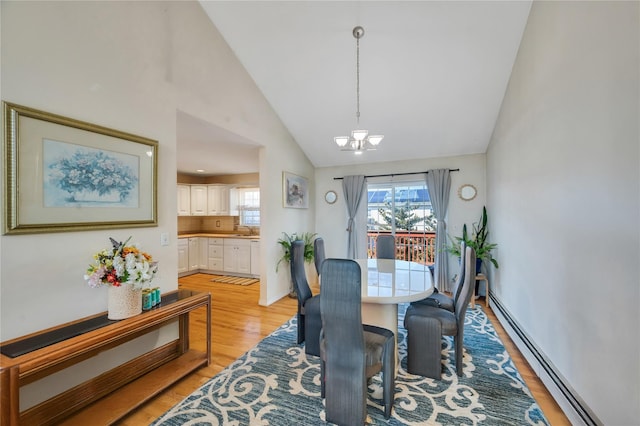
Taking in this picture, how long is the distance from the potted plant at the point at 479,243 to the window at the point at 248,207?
A: 431cm

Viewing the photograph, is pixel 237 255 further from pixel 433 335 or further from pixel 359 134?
pixel 433 335

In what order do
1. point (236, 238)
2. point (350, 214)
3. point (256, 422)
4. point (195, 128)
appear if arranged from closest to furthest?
point (256, 422) < point (195, 128) < point (350, 214) < point (236, 238)

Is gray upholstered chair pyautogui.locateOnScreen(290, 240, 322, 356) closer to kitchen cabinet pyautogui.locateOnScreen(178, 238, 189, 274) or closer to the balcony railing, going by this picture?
the balcony railing

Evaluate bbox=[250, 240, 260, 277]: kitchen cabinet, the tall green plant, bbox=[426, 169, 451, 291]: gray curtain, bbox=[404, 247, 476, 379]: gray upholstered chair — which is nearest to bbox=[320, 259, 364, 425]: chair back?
bbox=[404, 247, 476, 379]: gray upholstered chair

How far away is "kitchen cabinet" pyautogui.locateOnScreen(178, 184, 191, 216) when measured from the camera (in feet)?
21.0

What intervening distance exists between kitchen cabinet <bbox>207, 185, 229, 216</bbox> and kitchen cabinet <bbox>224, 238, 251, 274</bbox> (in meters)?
0.94

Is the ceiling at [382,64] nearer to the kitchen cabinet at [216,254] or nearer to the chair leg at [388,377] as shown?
the kitchen cabinet at [216,254]

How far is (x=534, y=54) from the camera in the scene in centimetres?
247

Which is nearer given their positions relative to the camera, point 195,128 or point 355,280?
point 355,280

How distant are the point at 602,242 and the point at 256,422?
236 centimetres

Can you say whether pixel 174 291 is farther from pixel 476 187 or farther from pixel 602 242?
pixel 476 187

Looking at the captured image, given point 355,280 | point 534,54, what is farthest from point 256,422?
point 534,54

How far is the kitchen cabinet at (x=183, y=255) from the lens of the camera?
5863 mm

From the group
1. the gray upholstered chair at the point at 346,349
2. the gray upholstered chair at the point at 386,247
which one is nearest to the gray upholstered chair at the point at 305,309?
the gray upholstered chair at the point at 346,349
